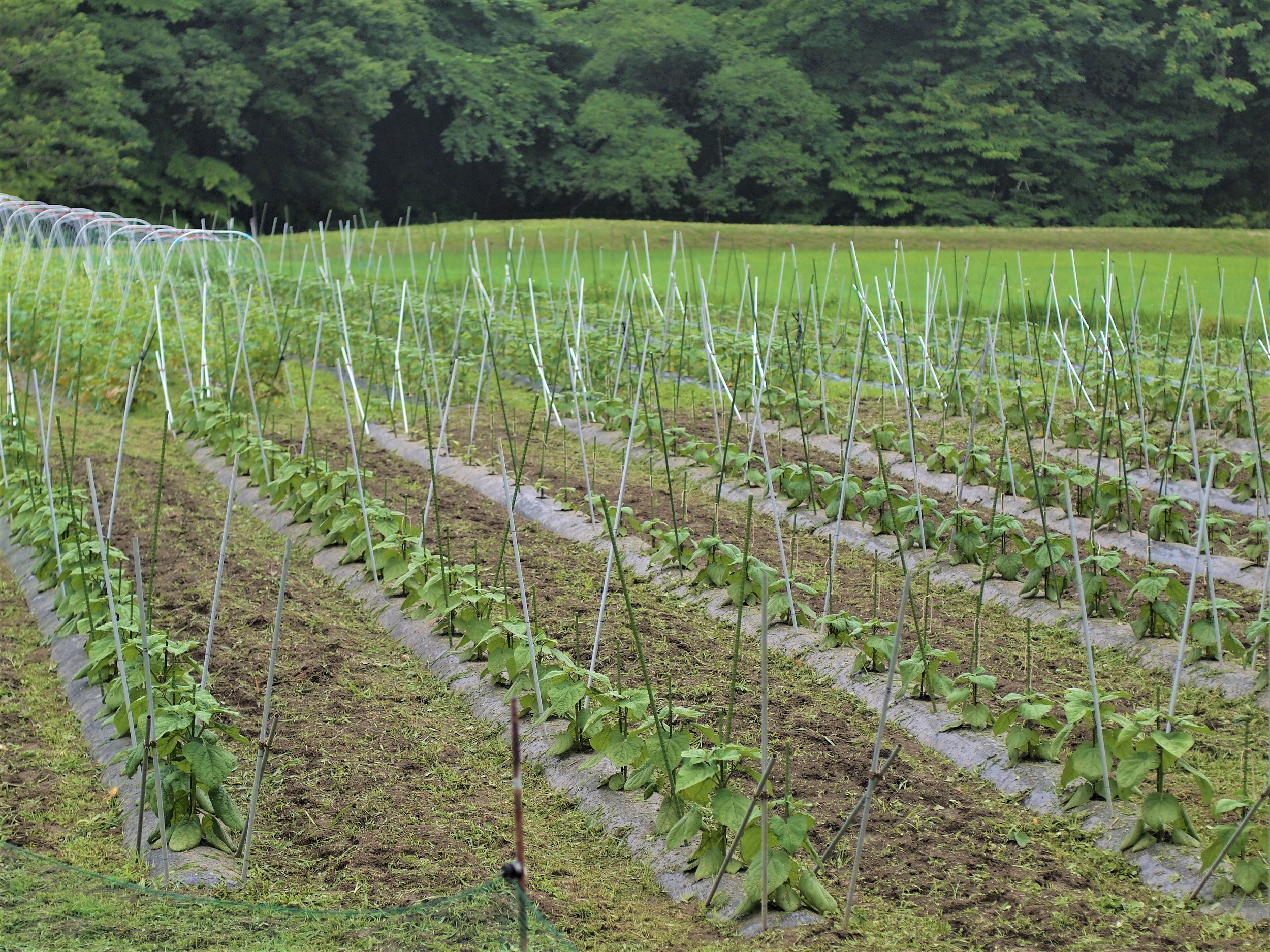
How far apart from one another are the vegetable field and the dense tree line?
18996mm

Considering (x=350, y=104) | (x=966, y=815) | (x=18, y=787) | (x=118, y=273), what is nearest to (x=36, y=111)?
(x=350, y=104)

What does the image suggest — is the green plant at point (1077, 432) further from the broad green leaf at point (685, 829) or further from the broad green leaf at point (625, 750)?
the broad green leaf at point (685, 829)

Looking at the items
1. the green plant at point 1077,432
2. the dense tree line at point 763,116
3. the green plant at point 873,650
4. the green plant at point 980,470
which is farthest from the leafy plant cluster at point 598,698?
the dense tree line at point 763,116

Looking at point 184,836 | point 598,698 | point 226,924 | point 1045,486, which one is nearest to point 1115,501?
point 1045,486

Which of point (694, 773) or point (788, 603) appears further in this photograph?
point (788, 603)

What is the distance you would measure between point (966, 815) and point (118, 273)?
29.1ft

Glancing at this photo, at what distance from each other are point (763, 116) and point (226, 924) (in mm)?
28377

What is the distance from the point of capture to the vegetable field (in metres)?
2.93

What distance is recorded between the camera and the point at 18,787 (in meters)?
3.54

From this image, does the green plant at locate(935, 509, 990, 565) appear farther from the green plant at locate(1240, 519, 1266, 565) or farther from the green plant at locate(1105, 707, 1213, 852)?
the green plant at locate(1105, 707, 1213, 852)

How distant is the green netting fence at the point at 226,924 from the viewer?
2.13 meters

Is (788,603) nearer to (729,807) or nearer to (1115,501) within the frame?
(729,807)

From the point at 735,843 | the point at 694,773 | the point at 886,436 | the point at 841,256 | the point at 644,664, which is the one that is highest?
the point at 841,256

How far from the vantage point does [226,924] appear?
2158mm
